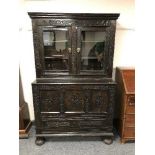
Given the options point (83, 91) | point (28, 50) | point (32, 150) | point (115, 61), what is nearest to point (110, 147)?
point (83, 91)

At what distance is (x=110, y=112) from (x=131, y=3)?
1.55 meters

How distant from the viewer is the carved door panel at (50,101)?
225cm

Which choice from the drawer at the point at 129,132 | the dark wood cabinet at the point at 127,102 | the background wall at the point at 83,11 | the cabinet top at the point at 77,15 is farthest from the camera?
the background wall at the point at 83,11

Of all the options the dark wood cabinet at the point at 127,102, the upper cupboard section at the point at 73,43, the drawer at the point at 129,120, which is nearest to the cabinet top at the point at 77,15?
the upper cupboard section at the point at 73,43

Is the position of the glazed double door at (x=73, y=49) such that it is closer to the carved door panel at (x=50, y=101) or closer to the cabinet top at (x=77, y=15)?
the cabinet top at (x=77, y=15)

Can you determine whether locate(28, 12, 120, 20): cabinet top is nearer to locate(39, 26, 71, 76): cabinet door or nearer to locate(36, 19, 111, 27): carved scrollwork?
locate(36, 19, 111, 27): carved scrollwork

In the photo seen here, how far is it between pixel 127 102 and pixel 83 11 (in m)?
1.39

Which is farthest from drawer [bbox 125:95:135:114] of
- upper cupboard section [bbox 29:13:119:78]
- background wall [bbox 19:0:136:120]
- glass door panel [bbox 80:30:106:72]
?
background wall [bbox 19:0:136:120]

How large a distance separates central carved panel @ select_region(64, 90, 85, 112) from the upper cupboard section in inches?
10.4

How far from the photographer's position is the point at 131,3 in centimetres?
251

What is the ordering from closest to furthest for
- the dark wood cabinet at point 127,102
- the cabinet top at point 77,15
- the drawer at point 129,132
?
the cabinet top at point 77,15, the dark wood cabinet at point 127,102, the drawer at point 129,132

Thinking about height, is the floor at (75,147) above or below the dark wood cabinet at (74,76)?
below

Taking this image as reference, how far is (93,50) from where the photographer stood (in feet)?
7.77

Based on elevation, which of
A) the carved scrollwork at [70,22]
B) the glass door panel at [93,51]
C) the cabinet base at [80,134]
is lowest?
the cabinet base at [80,134]
